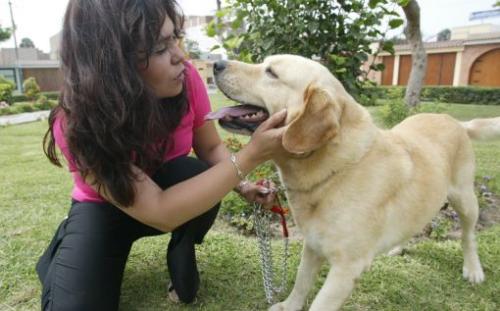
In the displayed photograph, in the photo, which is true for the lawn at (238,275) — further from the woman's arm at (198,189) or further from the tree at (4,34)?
the tree at (4,34)

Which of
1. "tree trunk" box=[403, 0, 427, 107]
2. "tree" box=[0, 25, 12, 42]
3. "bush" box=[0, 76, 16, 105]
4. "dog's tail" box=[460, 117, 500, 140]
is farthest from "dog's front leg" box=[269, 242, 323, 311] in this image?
"tree" box=[0, 25, 12, 42]

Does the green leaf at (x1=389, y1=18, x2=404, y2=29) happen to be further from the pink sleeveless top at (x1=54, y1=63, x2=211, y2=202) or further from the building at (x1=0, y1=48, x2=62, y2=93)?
the building at (x1=0, y1=48, x2=62, y2=93)

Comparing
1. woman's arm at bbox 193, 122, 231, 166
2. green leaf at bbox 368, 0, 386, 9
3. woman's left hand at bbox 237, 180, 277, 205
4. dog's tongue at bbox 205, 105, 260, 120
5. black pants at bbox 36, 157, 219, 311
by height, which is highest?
green leaf at bbox 368, 0, 386, 9

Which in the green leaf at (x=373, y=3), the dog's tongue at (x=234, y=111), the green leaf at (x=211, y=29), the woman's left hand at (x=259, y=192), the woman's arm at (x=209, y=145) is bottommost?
the woman's left hand at (x=259, y=192)

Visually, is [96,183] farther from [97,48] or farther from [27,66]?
[27,66]

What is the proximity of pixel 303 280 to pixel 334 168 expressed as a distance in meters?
0.82

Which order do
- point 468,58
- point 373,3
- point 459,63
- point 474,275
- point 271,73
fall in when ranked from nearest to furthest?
point 271,73 < point 474,275 < point 373,3 < point 468,58 < point 459,63

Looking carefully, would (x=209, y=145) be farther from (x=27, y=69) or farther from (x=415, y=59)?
(x=27, y=69)

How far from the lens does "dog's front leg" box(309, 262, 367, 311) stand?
1.92 metres

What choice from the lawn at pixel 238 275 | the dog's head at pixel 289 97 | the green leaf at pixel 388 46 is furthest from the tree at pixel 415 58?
the dog's head at pixel 289 97

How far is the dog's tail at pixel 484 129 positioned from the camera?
2803 mm

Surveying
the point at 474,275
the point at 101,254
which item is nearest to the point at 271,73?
the point at 101,254

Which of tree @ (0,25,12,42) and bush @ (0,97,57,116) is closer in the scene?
bush @ (0,97,57,116)

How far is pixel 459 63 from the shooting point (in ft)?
81.4
